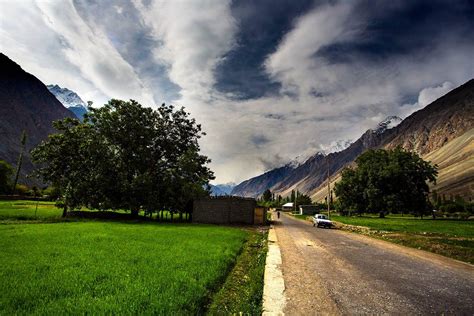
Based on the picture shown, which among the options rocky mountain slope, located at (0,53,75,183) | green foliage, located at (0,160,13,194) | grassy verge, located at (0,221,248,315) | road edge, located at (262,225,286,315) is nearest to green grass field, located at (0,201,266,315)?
grassy verge, located at (0,221,248,315)

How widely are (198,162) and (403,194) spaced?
167ft

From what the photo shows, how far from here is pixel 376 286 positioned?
8.17m

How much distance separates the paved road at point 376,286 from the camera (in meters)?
6.38

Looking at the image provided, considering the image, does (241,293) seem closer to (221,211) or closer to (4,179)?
(221,211)

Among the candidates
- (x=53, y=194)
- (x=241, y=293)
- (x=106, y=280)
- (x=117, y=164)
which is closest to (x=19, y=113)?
(x=53, y=194)

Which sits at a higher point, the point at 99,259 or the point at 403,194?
the point at 403,194

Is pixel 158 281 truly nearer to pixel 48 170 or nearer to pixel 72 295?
pixel 72 295

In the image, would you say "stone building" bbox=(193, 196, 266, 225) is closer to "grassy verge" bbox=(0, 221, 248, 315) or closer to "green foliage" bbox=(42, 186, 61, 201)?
"green foliage" bbox=(42, 186, 61, 201)

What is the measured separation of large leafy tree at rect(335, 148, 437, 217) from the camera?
66250 millimetres

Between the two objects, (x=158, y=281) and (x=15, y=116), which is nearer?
(x=158, y=281)

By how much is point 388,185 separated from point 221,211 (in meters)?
46.5

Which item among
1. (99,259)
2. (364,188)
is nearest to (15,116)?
(364,188)

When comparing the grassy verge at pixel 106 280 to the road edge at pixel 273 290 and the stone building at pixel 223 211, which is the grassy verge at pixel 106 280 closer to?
the road edge at pixel 273 290

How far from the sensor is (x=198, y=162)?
42.4m
